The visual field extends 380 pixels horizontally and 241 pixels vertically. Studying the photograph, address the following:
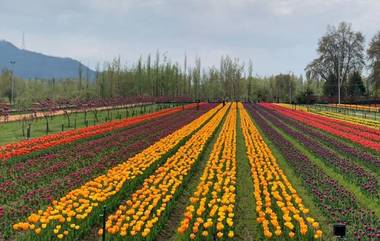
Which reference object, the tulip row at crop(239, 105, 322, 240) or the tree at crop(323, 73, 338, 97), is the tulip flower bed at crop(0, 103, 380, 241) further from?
the tree at crop(323, 73, 338, 97)

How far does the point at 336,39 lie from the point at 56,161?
79258 mm

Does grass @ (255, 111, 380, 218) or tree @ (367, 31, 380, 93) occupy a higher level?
tree @ (367, 31, 380, 93)

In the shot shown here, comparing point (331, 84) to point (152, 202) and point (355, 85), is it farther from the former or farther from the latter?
point (152, 202)

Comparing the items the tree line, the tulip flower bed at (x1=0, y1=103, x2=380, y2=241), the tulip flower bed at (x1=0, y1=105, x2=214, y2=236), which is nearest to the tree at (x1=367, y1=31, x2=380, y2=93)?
the tree line

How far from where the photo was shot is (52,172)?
13.3 meters

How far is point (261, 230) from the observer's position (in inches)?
322

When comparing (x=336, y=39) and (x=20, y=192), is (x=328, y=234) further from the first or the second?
(x=336, y=39)

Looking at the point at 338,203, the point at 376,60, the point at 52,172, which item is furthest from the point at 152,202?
the point at 376,60

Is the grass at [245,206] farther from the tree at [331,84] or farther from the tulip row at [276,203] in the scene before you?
the tree at [331,84]

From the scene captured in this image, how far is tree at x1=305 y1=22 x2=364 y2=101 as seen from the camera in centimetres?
8225

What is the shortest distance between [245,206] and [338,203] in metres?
2.32

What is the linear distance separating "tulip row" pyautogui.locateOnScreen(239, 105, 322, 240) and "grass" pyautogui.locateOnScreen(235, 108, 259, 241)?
242mm

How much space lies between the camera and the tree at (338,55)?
82.2m

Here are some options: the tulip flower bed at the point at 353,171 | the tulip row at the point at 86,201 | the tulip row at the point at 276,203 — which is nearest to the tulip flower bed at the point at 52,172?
the tulip row at the point at 86,201
